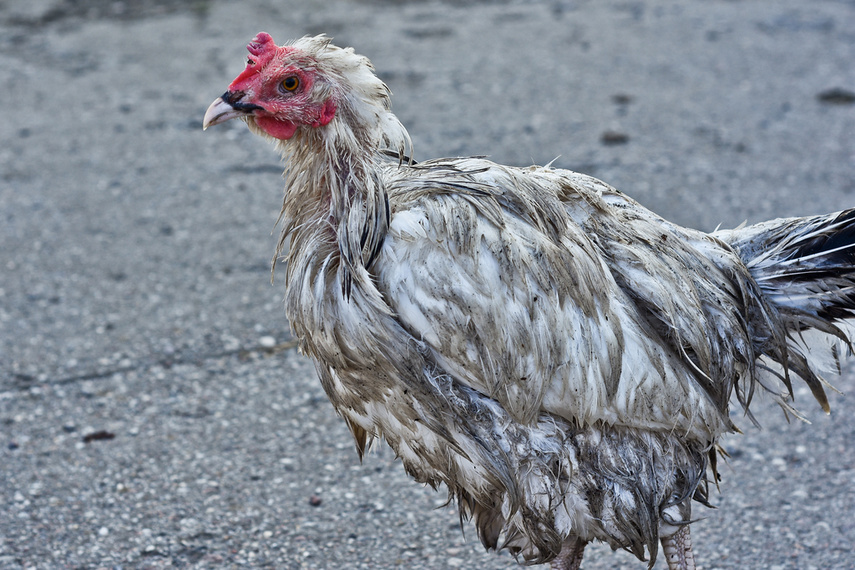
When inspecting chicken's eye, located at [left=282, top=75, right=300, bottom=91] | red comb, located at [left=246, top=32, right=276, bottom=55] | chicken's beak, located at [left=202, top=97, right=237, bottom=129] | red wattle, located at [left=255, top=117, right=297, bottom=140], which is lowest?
red wattle, located at [left=255, top=117, right=297, bottom=140]

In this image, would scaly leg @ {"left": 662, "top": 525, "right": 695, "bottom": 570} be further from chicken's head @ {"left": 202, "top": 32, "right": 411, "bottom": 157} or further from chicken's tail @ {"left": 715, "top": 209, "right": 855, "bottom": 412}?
chicken's head @ {"left": 202, "top": 32, "right": 411, "bottom": 157}

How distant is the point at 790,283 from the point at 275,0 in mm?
7602

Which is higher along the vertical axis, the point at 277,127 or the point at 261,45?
the point at 261,45

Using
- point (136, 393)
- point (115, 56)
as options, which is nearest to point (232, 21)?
point (115, 56)

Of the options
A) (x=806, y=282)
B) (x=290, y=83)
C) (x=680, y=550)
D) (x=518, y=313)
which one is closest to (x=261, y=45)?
(x=290, y=83)

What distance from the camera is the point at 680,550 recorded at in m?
2.77

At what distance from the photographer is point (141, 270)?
511cm

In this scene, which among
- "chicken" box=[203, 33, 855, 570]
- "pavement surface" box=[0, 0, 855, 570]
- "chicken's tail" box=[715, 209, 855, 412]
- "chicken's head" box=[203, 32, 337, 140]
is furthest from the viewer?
"pavement surface" box=[0, 0, 855, 570]

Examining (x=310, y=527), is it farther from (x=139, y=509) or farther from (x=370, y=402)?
(x=370, y=402)

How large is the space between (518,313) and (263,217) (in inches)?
139

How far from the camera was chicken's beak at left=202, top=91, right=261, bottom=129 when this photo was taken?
2.58 metres

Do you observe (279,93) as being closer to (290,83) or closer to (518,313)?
(290,83)

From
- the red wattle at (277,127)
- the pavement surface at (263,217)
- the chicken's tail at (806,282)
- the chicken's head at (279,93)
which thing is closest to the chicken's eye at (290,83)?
the chicken's head at (279,93)

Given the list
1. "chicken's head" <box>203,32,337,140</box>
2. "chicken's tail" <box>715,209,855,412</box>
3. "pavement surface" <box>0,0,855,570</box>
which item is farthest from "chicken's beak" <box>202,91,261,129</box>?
"chicken's tail" <box>715,209,855,412</box>
